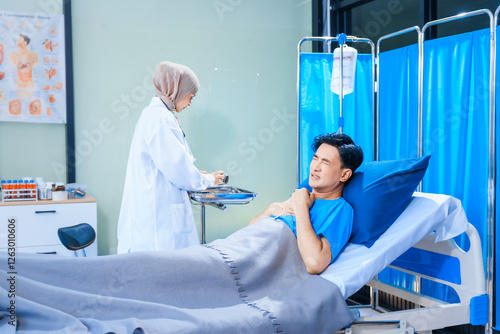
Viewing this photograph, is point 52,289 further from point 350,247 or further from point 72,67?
point 72,67

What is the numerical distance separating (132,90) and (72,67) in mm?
442

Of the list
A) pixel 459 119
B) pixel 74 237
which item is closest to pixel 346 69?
pixel 459 119

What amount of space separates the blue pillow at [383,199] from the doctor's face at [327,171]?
118mm

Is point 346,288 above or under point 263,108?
under

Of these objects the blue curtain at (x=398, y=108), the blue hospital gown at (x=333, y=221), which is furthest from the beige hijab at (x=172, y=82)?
the blue curtain at (x=398, y=108)

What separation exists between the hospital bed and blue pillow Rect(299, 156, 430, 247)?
0.04 m

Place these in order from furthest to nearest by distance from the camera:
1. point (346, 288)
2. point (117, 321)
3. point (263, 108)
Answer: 1. point (263, 108)
2. point (346, 288)
3. point (117, 321)

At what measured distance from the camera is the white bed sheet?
171 cm

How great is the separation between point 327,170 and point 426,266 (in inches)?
22.8

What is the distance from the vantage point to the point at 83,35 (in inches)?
135

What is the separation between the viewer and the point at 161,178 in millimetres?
2395

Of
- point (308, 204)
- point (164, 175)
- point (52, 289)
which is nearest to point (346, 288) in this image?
point (308, 204)

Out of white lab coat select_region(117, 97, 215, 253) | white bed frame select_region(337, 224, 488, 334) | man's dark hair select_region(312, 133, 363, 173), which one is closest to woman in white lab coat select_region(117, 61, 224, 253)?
white lab coat select_region(117, 97, 215, 253)

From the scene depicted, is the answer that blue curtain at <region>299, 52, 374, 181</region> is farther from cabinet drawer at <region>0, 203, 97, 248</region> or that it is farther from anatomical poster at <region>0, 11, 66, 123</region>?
anatomical poster at <region>0, 11, 66, 123</region>
